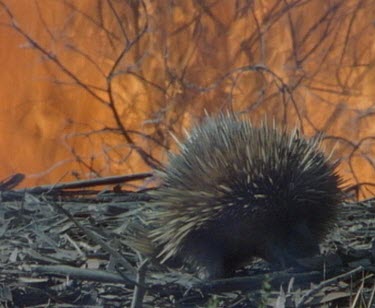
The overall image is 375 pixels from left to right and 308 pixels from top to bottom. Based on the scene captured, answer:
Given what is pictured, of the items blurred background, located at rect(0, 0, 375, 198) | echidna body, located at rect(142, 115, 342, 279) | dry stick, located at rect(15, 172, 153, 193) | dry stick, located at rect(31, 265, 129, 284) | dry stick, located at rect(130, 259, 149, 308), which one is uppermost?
blurred background, located at rect(0, 0, 375, 198)

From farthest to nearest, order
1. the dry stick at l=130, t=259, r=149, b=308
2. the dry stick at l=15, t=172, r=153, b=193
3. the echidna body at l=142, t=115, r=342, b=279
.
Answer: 1. the dry stick at l=15, t=172, r=153, b=193
2. the echidna body at l=142, t=115, r=342, b=279
3. the dry stick at l=130, t=259, r=149, b=308

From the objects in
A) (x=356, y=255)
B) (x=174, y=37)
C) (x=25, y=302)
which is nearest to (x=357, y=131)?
(x=174, y=37)

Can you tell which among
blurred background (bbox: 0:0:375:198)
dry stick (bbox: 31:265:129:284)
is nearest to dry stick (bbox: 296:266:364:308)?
dry stick (bbox: 31:265:129:284)

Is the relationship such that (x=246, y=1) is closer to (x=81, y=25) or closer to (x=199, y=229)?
(x=81, y=25)

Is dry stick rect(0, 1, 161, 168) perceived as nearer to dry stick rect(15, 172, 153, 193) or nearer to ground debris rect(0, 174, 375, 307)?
dry stick rect(15, 172, 153, 193)

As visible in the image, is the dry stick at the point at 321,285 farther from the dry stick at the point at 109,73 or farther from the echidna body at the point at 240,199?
the dry stick at the point at 109,73

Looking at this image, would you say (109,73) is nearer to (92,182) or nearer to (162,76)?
(162,76)

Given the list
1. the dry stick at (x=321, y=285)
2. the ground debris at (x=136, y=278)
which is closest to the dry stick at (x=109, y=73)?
the ground debris at (x=136, y=278)
